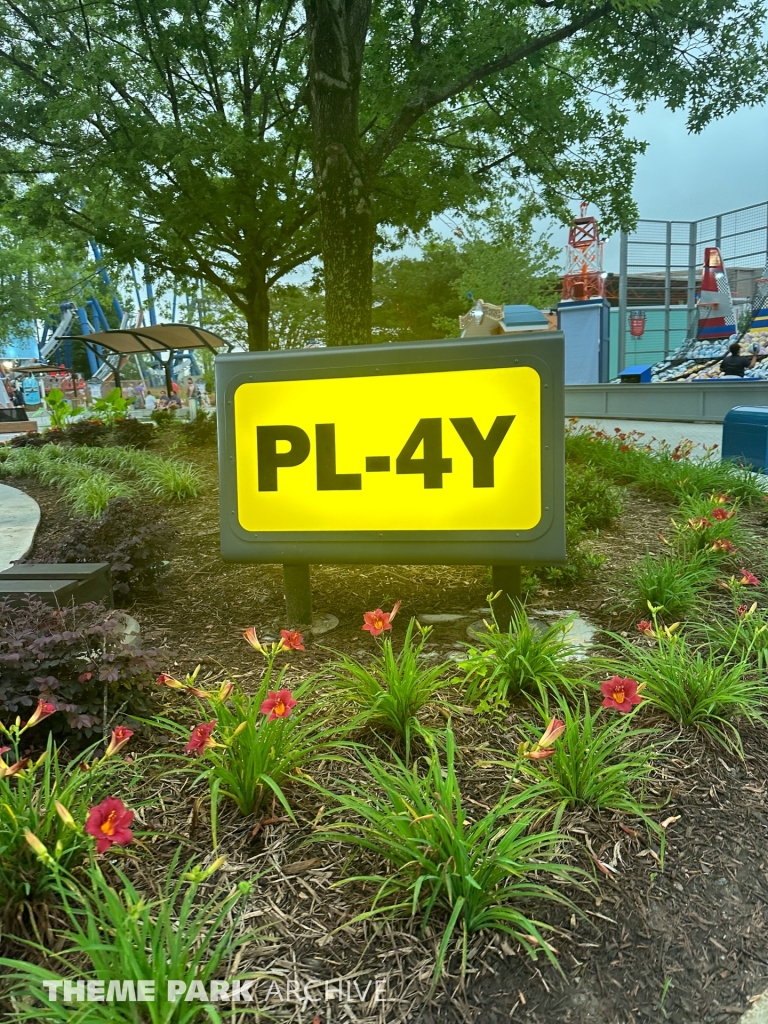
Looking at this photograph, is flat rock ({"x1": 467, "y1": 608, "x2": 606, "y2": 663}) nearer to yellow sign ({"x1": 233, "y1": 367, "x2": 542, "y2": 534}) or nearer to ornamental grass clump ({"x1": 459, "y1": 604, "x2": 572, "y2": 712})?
ornamental grass clump ({"x1": 459, "y1": 604, "x2": 572, "y2": 712})

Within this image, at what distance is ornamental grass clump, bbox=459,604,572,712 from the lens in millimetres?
2742

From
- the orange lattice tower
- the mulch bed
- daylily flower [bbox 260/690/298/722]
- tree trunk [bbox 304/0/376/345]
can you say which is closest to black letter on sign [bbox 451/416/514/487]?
the mulch bed

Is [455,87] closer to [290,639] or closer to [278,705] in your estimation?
[290,639]

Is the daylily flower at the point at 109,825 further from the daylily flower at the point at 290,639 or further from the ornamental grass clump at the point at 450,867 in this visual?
the daylily flower at the point at 290,639

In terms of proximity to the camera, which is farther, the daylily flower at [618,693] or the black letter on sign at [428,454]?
the black letter on sign at [428,454]

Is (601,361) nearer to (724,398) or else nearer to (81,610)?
(724,398)

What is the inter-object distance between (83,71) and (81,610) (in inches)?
283

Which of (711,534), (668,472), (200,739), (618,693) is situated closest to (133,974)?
(200,739)

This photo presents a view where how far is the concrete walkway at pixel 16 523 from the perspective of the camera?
5131mm

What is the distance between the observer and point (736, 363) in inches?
751

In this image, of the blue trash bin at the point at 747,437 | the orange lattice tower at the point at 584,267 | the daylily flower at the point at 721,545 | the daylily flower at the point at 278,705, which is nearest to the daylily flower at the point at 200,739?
the daylily flower at the point at 278,705

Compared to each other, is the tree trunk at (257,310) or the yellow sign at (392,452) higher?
the tree trunk at (257,310)

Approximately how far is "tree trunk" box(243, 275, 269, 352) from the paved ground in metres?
6.77

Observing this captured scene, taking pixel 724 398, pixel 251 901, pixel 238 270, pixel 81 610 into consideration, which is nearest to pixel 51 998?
pixel 251 901
